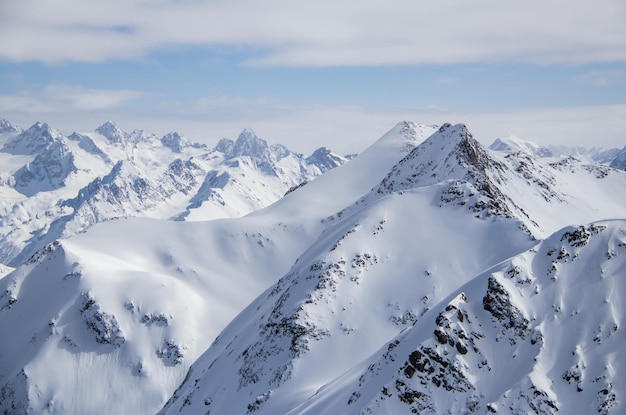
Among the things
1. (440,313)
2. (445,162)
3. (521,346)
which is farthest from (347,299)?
(445,162)

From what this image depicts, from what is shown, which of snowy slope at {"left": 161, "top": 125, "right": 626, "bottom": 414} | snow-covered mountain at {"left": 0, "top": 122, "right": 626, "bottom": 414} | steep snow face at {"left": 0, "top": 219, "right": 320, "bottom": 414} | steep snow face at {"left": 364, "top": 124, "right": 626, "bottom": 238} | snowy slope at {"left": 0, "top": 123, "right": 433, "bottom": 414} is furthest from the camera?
snowy slope at {"left": 0, "top": 123, "right": 433, "bottom": 414}

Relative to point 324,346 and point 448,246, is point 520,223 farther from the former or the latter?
point 324,346

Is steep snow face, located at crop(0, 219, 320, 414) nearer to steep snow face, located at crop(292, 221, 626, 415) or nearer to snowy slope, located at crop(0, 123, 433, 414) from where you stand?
snowy slope, located at crop(0, 123, 433, 414)

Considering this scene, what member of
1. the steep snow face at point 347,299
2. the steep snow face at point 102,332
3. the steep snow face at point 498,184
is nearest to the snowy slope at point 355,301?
the steep snow face at point 347,299

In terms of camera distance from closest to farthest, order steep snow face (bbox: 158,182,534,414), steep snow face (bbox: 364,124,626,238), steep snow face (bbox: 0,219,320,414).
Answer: steep snow face (bbox: 158,182,534,414)
steep snow face (bbox: 364,124,626,238)
steep snow face (bbox: 0,219,320,414)

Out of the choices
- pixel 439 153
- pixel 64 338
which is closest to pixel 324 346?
pixel 439 153

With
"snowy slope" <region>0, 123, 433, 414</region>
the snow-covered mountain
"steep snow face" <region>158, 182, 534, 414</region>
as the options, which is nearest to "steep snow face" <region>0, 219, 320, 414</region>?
"snowy slope" <region>0, 123, 433, 414</region>
